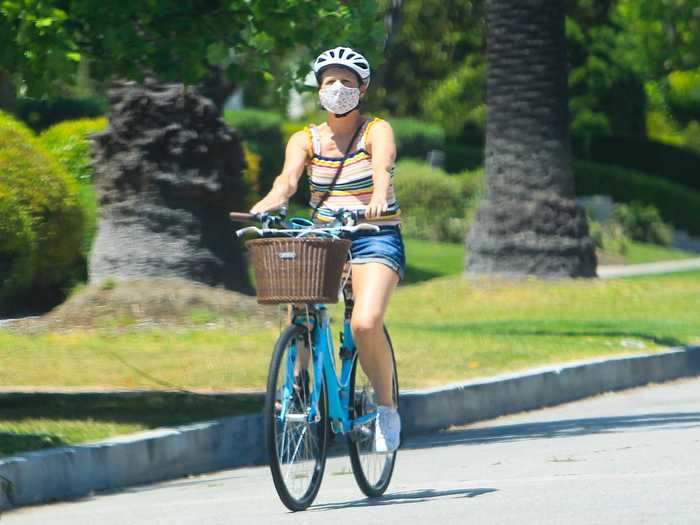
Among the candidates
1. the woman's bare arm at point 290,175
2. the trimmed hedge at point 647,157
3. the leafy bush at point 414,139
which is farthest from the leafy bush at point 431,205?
the woman's bare arm at point 290,175

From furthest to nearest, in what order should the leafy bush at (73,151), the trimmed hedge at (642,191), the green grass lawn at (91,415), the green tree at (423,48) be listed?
the green tree at (423,48) → the trimmed hedge at (642,191) → the leafy bush at (73,151) → the green grass lawn at (91,415)

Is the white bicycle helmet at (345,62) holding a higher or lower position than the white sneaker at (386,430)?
higher

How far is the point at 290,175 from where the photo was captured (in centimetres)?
765

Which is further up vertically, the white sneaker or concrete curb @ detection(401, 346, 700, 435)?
the white sneaker

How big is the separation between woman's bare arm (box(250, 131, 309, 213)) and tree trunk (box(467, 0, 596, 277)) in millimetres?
11759

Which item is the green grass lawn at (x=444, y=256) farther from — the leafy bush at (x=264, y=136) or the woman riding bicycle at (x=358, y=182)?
the woman riding bicycle at (x=358, y=182)

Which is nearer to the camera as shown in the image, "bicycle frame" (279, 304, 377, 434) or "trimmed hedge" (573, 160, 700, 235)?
"bicycle frame" (279, 304, 377, 434)

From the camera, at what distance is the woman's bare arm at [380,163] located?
7340mm

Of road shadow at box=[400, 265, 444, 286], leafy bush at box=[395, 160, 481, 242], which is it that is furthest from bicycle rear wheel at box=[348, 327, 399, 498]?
leafy bush at box=[395, 160, 481, 242]

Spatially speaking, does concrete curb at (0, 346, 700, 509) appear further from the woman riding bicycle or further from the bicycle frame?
the woman riding bicycle

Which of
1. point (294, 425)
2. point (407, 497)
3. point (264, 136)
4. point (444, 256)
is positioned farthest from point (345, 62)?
point (264, 136)

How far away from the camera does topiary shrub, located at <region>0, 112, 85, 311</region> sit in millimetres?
13555

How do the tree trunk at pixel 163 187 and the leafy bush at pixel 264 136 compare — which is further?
the leafy bush at pixel 264 136

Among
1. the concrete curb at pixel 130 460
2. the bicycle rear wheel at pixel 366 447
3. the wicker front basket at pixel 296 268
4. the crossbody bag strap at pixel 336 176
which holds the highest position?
the crossbody bag strap at pixel 336 176
